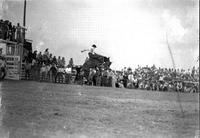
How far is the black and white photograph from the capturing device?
10.1 feet

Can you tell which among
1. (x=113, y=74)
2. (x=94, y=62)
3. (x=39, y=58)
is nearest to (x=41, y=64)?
(x=39, y=58)

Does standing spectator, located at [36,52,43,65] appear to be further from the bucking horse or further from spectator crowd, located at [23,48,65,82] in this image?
the bucking horse

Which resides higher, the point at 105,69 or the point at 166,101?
the point at 105,69

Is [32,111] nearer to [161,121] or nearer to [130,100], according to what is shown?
[130,100]

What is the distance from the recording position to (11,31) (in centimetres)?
330

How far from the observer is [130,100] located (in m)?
3.13

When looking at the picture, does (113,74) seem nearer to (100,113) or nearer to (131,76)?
(131,76)

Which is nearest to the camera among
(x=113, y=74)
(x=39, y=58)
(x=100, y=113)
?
(x=113, y=74)

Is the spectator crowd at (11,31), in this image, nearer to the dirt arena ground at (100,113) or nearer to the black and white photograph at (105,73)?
the black and white photograph at (105,73)

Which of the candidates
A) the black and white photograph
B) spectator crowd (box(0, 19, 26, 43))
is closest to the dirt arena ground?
the black and white photograph

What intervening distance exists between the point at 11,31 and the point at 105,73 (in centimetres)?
94

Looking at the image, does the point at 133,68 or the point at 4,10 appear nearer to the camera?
the point at 133,68

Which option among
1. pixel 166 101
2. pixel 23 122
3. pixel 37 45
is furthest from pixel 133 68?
pixel 23 122

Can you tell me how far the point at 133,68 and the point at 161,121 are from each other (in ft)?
1.71
